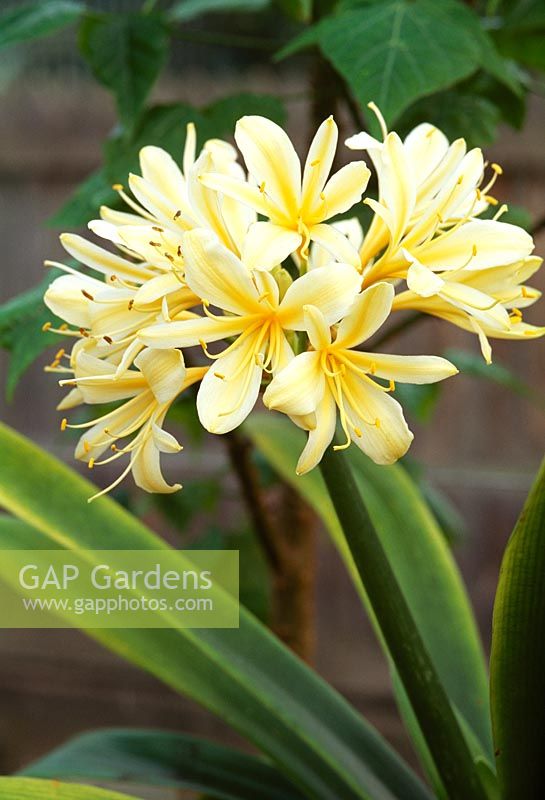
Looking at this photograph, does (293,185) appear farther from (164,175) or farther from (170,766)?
(170,766)

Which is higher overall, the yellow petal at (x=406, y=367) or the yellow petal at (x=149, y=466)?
the yellow petal at (x=406, y=367)

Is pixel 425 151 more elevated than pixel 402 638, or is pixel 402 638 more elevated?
pixel 425 151

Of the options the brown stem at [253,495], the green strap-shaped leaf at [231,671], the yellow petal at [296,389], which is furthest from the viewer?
the brown stem at [253,495]

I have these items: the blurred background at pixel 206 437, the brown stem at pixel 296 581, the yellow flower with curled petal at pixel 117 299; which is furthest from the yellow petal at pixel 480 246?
the blurred background at pixel 206 437

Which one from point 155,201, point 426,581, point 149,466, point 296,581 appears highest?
point 155,201

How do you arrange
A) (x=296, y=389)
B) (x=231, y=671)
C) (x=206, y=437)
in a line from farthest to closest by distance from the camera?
(x=206, y=437)
(x=231, y=671)
(x=296, y=389)

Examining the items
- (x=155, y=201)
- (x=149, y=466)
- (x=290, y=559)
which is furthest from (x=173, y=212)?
(x=290, y=559)

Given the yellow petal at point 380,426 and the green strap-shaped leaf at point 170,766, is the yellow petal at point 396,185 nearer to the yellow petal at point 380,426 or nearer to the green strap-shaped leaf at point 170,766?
the yellow petal at point 380,426
